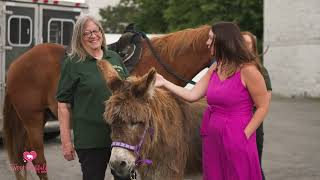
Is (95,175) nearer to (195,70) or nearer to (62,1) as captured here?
(195,70)

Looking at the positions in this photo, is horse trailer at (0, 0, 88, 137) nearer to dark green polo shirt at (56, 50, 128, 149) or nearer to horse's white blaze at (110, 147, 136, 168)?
dark green polo shirt at (56, 50, 128, 149)

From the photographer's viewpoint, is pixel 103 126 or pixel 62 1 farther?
pixel 62 1

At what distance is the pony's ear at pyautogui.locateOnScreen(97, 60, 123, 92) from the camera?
3.49 m

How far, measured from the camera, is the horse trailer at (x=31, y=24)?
8984 mm

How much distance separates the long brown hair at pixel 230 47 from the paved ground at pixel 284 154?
108 cm

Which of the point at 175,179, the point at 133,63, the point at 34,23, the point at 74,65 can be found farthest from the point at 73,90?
the point at 34,23

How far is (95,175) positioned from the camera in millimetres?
4070

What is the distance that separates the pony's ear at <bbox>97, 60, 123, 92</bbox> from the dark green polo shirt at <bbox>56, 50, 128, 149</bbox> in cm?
23

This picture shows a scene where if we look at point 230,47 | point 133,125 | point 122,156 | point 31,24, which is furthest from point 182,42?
point 31,24

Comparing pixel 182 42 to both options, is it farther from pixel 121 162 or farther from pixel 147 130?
pixel 121 162

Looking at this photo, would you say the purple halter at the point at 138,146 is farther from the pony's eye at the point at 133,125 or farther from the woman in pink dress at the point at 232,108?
the woman in pink dress at the point at 232,108

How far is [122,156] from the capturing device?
3279mm

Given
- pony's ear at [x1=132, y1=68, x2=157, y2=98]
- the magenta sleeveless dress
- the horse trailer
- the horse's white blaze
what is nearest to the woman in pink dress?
the magenta sleeveless dress

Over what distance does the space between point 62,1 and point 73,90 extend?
5.93 m
